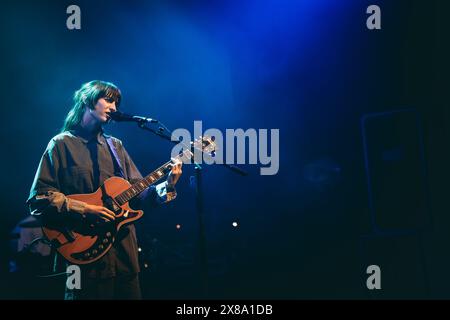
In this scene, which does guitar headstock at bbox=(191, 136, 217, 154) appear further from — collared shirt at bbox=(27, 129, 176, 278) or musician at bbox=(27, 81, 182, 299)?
collared shirt at bbox=(27, 129, 176, 278)

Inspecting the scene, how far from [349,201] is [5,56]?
15.2 ft

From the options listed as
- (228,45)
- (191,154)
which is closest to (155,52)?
(228,45)

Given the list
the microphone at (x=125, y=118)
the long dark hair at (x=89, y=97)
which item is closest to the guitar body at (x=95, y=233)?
the microphone at (x=125, y=118)

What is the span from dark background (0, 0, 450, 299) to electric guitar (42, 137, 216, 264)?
6.06ft

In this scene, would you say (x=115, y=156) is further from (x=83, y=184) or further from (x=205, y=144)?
(x=205, y=144)

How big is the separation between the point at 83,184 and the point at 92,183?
7 cm

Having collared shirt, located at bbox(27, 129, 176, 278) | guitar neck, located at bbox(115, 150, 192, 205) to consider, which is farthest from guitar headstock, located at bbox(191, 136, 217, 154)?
collared shirt, located at bbox(27, 129, 176, 278)

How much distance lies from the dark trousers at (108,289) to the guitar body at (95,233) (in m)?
→ 0.16

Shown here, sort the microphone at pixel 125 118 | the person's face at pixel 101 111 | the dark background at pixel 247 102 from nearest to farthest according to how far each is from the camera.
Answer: the microphone at pixel 125 118
the person's face at pixel 101 111
the dark background at pixel 247 102

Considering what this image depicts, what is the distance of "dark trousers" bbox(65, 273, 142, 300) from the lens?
2670 mm

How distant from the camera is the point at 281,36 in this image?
17.4 feet

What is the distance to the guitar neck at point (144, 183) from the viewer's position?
302 centimetres

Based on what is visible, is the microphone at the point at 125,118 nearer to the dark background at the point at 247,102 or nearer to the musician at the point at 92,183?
the musician at the point at 92,183
